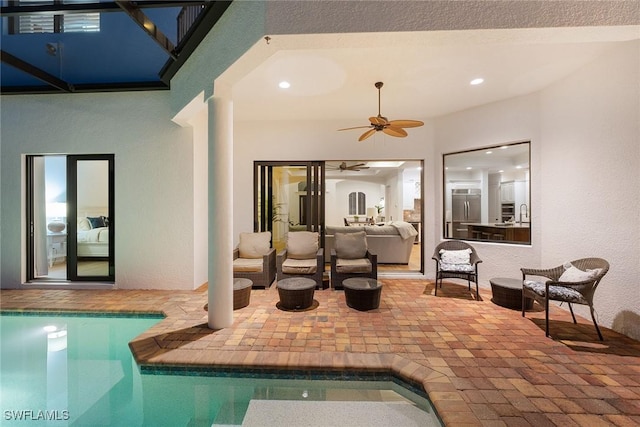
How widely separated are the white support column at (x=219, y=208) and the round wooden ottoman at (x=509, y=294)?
12.3ft

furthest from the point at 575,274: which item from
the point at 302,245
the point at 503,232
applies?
the point at 302,245

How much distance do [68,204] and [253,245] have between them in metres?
3.36

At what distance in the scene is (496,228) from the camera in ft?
17.3

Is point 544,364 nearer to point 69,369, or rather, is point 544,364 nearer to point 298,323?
point 298,323

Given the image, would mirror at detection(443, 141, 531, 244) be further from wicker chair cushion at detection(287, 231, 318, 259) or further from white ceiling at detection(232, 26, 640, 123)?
A: wicker chair cushion at detection(287, 231, 318, 259)

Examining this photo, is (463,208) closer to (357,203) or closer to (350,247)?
(350,247)

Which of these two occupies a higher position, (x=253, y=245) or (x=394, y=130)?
(x=394, y=130)

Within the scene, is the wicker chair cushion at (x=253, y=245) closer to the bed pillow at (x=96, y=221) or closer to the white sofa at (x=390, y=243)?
the white sofa at (x=390, y=243)

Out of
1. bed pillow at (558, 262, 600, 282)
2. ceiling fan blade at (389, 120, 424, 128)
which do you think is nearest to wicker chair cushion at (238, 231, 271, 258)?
ceiling fan blade at (389, 120, 424, 128)

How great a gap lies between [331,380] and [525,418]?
143 cm

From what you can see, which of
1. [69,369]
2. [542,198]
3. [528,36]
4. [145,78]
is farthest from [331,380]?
[145,78]

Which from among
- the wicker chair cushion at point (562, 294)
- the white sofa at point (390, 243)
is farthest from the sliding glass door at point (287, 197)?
the wicker chair cushion at point (562, 294)

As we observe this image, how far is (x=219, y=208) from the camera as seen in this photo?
3098mm

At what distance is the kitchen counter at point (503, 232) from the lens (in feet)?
15.8
